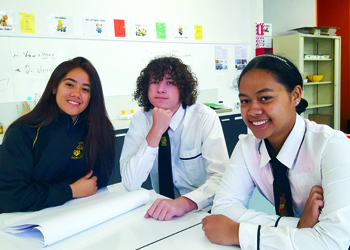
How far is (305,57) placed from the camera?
5.09m

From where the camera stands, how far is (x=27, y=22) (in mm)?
2951

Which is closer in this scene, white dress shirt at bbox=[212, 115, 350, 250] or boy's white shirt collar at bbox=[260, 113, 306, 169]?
white dress shirt at bbox=[212, 115, 350, 250]

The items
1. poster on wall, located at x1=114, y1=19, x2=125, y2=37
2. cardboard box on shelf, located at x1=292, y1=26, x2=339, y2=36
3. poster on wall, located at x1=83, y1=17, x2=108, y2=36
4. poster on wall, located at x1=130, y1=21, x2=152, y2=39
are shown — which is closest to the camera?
poster on wall, located at x1=83, y1=17, x2=108, y2=36

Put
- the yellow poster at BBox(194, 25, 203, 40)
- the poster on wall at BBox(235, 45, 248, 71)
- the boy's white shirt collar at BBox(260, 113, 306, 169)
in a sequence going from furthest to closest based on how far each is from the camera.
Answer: the poster on wall at BBox(235, 45, 248, 71) → the yellow poster at BBox(194, 25, 203, 40) → the boy's white shirt collar at BBox(260, 113, 306, 169)

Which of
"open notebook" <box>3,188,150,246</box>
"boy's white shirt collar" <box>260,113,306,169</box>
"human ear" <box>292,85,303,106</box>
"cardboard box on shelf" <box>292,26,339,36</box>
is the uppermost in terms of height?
"cardboard box on shelf" <box>292,26,339,36</box>

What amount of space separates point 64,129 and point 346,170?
123 cm

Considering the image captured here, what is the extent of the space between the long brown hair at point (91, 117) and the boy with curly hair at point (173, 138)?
0.11 m

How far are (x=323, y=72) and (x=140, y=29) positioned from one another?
395cm

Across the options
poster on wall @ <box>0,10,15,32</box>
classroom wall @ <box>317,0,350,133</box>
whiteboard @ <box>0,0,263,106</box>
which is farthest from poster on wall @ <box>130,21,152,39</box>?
classroom wall @ <box>317,0,350,133</box>

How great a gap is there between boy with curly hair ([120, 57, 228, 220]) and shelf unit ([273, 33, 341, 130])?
13.3 ft

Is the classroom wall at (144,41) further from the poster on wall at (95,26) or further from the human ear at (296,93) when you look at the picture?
the human ear at (296,93)

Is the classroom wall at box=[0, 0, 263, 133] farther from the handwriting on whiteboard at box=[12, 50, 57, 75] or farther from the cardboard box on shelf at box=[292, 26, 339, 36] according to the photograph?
the cardboard box on shelf at box=[292, 26, 339, 36]

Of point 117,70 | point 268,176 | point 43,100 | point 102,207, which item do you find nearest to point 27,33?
point 117,70

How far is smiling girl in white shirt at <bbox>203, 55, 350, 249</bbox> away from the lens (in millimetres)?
836
